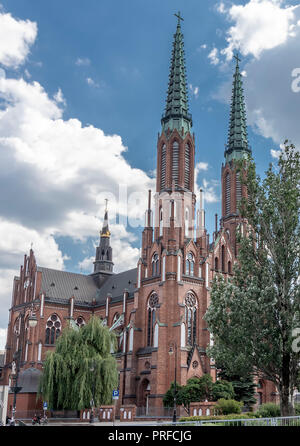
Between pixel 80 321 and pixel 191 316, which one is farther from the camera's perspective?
pixel 80 321

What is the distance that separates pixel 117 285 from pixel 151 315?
23.0 metres

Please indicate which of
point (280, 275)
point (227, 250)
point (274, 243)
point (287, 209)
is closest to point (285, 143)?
point (287, 209)

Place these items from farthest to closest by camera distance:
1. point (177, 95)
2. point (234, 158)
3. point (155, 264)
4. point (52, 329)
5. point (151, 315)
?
point (52, 329) → point (234, 158) → point (177, 95) → point (155, 264) → point (151, 315)

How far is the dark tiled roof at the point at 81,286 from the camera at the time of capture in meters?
80.4

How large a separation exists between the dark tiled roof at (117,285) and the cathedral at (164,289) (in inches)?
9.2

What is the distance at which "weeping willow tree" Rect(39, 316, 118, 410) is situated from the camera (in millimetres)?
49000

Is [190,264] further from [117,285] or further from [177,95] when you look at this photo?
[177,95]

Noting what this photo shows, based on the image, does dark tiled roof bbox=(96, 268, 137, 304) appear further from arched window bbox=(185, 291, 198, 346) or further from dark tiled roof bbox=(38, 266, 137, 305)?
arched window bbox=(185, 291, 198, 346)

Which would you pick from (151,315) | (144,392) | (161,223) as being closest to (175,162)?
(161,223)

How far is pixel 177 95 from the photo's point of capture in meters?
73.2

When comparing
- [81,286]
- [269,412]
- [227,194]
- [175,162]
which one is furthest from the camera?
[81,286]

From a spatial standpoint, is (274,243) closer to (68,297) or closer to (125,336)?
(125,336)

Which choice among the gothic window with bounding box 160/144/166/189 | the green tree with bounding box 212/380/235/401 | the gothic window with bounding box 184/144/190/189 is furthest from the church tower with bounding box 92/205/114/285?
the green tree with bounding box 212/380/235/401

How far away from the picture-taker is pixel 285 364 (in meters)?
26.5
